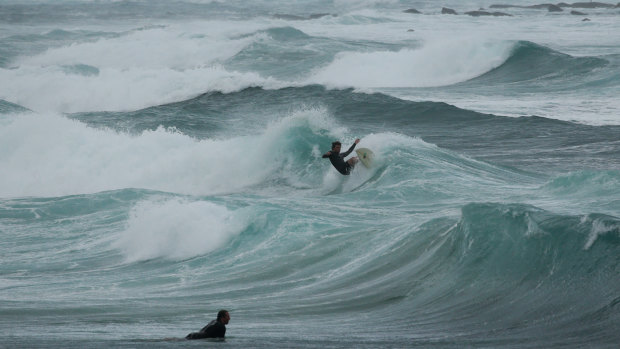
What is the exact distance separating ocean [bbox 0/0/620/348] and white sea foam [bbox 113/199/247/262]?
4cm

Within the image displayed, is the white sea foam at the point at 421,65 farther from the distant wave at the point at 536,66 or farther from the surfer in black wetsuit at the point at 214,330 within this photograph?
the surfer in black wetsuit at the point at 214,330

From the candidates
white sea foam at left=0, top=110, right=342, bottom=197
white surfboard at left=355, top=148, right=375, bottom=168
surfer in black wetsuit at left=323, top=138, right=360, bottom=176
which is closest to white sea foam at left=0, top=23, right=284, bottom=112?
white sea foam at left=0, top=110, right=342, bottom=197

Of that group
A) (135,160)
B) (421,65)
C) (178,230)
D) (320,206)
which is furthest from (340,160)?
(421,65)

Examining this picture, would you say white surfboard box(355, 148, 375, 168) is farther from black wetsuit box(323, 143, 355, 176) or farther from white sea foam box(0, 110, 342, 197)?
white sea foam box(0, 110, 342, 197)

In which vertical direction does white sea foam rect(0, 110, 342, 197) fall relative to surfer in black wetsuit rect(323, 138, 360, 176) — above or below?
below

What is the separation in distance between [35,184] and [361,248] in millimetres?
9223

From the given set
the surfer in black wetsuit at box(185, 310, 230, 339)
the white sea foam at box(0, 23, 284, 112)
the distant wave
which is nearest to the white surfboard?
the surfer in black wetsuit at box(185, 310, 230, 339)

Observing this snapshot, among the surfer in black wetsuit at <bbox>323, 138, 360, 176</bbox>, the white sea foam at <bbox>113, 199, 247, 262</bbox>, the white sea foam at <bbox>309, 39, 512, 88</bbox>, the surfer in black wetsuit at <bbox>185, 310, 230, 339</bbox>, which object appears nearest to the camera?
the surfer in black wetsuit at <bbox>185, 310, 230, 339</bbox>

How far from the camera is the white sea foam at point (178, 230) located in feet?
45.1

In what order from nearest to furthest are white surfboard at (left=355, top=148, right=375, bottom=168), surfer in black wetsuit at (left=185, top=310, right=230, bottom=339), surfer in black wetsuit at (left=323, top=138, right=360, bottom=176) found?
surfer in black wetsuit at (left=185, top=310, right=230, bottom=339), surfer in black wetsuit at (left=323, top=138, right=360, bottom=176), white surfboard at (left=355, top=148, right=375, bottom=168)

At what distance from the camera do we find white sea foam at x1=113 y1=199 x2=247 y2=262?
45.1ft

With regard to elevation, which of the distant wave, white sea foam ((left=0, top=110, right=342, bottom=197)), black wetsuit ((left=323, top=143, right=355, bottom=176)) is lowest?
white sea foam ((left=0, top=110, right=342, bottom=197))

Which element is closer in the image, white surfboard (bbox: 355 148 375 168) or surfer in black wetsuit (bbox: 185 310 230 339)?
surfer in black wetsuit (bbox: 185 310 230 339)

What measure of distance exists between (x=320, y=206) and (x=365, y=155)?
261 cm
